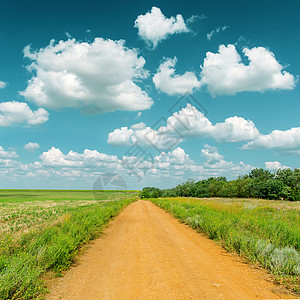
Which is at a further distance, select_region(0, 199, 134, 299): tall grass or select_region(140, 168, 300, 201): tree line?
select_region(140, 168, 300, 201): tree line

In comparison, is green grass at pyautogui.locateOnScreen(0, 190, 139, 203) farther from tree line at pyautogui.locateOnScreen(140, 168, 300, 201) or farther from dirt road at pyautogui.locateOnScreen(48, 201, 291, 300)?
dirt road at pyautogui.locateOnScreen(48, 201, 291, 300)

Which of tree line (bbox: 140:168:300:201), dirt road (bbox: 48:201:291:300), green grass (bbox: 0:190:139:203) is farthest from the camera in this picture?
tree line (bbox: 140:168:300:201)

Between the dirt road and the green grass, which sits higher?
the dirt road

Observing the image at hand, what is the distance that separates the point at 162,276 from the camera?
18.2ft

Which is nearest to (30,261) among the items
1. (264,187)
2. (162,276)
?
(162,276)

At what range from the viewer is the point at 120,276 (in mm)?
5598

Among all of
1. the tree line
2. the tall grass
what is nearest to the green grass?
the tree line

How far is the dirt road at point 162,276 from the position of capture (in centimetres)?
462

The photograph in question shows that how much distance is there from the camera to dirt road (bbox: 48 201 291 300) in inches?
182

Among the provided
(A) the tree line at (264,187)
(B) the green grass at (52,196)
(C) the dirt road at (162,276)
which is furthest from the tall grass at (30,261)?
(A) the tree line at (264,187)

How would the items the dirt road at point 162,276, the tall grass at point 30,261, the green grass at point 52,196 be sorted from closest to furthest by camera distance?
the tall grass at point 30,261 → the dirt road at point 162,276 → the green grass at point 52,196

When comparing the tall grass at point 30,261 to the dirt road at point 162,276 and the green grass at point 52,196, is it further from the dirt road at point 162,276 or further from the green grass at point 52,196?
the green grass at point 52,196

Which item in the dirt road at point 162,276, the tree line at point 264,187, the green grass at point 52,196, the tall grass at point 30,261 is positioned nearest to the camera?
the tall grass at point 30,261

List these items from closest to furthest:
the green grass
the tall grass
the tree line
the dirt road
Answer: the tall grass
the dirt road
the green grass
the tree line
